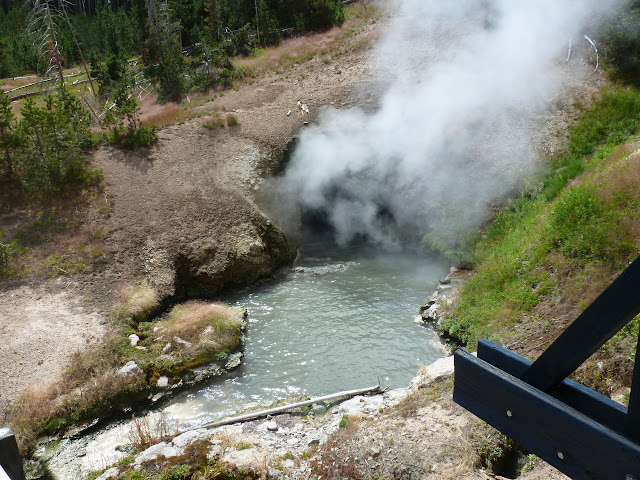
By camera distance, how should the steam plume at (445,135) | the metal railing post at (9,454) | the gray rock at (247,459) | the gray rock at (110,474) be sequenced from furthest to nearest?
1. the steam plume at (445,135)
2. the gray rock at (110,474)
3. the gray rock at (247,459)
4. the metal railing post at (9,454)

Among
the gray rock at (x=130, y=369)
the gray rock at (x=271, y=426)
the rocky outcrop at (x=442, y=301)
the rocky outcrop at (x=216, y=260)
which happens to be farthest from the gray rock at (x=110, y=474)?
the rocky outcrop at (x=442, y=301)

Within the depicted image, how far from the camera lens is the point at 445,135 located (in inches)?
858

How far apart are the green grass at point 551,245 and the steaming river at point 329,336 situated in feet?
5.64

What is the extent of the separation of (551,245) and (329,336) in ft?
23.4

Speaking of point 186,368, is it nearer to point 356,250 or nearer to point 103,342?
point 103,342

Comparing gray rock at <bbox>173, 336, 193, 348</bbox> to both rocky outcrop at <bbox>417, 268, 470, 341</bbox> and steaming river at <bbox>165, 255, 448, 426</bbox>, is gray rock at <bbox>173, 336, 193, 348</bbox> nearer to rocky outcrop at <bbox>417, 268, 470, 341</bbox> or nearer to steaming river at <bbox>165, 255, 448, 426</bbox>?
steaming river at <bbox>165, 255, 448, 426</bbox>

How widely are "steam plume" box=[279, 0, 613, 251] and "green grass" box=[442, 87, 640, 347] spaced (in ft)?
5.82

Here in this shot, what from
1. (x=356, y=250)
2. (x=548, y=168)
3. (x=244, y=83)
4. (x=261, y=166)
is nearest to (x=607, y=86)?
(x=548, y=168)

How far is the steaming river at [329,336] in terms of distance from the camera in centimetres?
1245

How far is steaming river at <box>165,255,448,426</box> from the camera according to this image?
1245 cm

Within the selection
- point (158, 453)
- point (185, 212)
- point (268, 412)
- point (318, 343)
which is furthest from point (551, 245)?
point (185, 212)

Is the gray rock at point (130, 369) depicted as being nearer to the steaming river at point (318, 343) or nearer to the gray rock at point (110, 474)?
the steaming river at point (318, 343)

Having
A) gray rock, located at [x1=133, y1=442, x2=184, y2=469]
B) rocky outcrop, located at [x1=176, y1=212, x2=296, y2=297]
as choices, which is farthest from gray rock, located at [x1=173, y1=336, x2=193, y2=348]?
gray rock, located at [x1=133, y1=442, x2=184, y2=469]

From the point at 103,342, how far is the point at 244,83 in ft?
70.0
